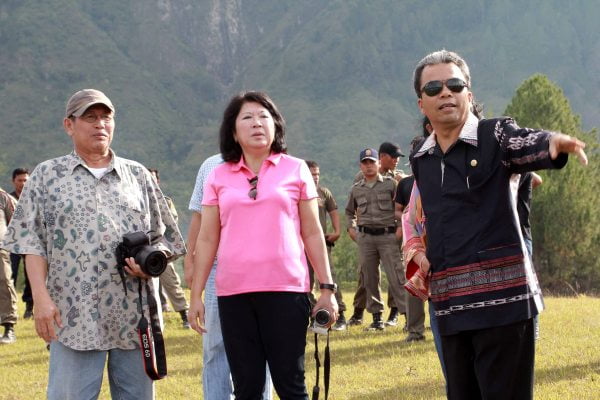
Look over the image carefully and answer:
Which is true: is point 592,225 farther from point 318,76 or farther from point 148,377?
point 318,76

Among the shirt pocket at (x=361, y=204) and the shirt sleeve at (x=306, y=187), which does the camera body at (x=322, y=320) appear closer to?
the shirt sleeve at (x=306, y=187)

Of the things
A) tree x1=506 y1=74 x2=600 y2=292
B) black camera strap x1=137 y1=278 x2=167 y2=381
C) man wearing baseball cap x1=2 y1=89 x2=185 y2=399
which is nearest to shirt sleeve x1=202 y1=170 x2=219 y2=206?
man wearing baseball cap x1=2 y1=89 x2=185 y2=399

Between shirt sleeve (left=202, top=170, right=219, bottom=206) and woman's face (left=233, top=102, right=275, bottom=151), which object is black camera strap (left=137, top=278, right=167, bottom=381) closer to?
shirt sleeve (left=202, top=170, right=219, bottom=206)

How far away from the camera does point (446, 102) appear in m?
3.61

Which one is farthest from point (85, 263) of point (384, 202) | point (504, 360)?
point (384, 202)

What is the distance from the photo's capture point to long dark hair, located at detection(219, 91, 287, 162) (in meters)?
4.48

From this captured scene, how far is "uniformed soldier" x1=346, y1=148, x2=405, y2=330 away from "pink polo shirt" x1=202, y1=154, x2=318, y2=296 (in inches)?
261

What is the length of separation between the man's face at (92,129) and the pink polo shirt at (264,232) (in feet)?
2.22

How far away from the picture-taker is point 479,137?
3.52 metres

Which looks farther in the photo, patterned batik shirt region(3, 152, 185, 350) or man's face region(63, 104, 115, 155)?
man's face region(63, 104, 115, 155)

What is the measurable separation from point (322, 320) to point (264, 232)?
0.55m

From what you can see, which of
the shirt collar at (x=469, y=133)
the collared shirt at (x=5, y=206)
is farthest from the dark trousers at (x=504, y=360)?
the collared shirt at (x=5, y=206)

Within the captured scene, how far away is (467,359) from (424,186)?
2.49 ft

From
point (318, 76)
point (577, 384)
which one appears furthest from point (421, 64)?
point (318, 76)
